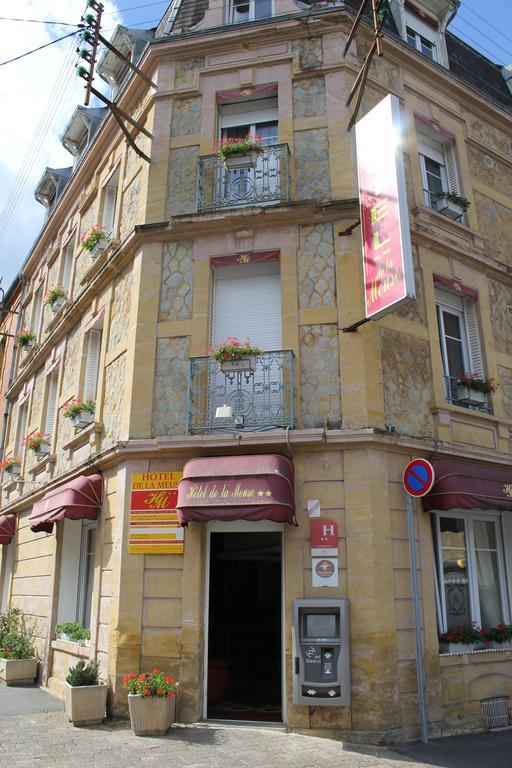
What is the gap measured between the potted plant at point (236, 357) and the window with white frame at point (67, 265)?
7.45 meters

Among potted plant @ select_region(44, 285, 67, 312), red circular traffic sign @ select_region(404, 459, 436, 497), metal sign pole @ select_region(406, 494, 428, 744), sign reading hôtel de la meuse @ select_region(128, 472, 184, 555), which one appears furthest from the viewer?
potted plant @ select_region(44, 285, 67, 312)

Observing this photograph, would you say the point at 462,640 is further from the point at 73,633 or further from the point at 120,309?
the point at 120,309

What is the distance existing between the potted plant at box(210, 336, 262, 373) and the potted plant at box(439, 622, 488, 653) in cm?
428

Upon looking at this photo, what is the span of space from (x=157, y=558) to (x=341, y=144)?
646 centimetres

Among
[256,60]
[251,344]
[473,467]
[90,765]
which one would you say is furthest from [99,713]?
[256,60]

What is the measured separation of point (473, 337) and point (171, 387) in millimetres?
5014

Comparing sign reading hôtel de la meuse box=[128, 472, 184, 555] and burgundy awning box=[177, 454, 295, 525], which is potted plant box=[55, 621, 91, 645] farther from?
burgundy awning box=[177, 454, 295, 525]

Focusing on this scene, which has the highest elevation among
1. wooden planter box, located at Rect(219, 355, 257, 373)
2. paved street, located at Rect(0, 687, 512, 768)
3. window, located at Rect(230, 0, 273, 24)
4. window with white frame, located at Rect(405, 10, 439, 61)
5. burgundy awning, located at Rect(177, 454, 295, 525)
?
window with white frame, located at Rect(405, 10, 439, 61)

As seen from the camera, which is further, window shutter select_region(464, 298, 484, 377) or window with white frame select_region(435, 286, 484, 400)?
window shutter select_region(464, 298, 484, 377)

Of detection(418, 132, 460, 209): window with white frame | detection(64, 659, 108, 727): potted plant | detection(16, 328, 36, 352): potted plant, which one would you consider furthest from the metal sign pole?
detection(16, 328, 36, 352): potted plant

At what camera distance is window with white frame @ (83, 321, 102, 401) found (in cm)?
1144

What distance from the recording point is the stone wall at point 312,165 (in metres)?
9.30

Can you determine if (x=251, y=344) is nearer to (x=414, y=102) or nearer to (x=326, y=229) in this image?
(x=326, y=229)

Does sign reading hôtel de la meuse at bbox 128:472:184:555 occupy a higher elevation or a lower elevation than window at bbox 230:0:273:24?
lower
